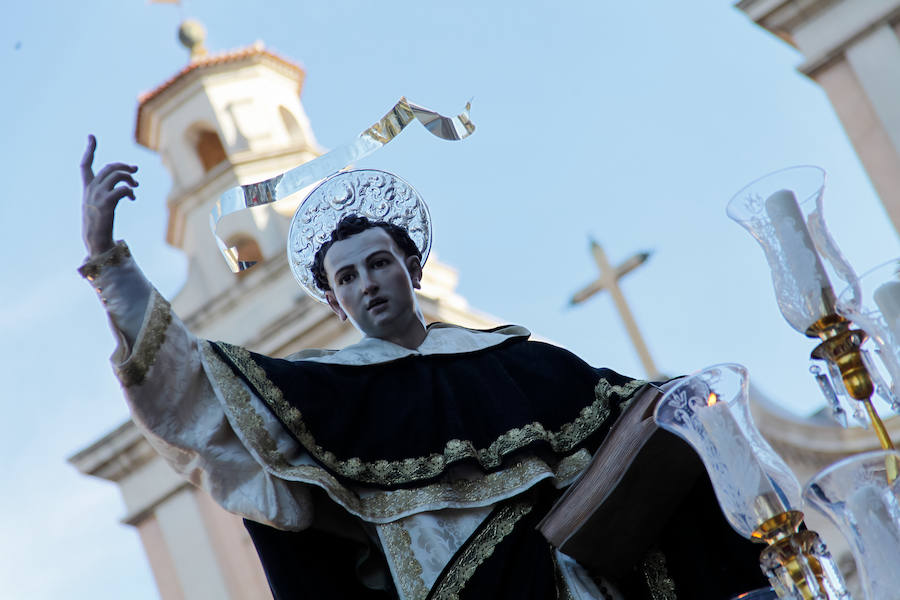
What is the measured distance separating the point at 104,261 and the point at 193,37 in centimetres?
1135

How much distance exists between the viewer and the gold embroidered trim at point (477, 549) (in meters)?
3.32

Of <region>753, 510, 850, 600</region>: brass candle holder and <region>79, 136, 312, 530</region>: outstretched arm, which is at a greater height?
<region>79, 136, 312, 530</region>: outstretched arm

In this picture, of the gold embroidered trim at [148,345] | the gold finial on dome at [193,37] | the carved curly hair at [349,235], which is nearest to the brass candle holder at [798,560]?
the gold embroidered trim at [148,345]

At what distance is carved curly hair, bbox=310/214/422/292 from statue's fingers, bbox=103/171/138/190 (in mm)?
686

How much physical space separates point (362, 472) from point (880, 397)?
1160mm

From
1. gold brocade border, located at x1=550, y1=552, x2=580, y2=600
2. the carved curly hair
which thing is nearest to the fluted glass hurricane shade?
gold brocade border, located at x1=550, y1=552, x2=580, y2=600

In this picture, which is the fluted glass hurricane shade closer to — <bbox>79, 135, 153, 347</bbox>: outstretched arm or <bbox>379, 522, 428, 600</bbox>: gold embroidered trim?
<bbox>379, 522, 428, 600</bbox>: gold embroidered trim

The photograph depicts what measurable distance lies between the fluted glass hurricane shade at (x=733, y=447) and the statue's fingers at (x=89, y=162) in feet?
4.76

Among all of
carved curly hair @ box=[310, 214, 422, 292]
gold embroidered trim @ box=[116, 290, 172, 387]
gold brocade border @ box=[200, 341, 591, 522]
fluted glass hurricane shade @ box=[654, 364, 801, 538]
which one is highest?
carved curly hair @ box=[310, 214, 422, 292]

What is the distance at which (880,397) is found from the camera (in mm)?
3039

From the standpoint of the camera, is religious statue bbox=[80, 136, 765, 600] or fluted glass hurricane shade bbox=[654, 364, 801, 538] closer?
fluted glass hurricane shade bbox=[654, 364, 801, 538]

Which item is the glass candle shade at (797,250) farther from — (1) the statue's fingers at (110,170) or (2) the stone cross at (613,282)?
(2) the stone cross at (613,282)

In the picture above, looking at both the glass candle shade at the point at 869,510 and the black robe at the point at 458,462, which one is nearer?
the glass candle shade at the point at 869,510

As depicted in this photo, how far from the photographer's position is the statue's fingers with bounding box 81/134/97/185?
3346mm
